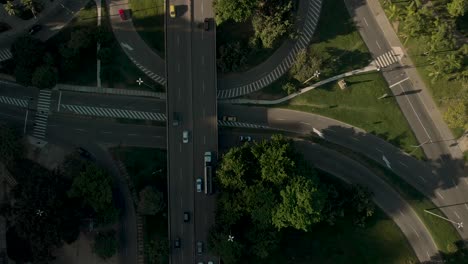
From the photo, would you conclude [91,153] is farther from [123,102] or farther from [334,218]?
[334,218]

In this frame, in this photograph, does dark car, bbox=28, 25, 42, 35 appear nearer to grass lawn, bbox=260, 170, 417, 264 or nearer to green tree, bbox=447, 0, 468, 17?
grass lawn, bbox=260, 170, 417, 264

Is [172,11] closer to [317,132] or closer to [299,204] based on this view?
[317,132]

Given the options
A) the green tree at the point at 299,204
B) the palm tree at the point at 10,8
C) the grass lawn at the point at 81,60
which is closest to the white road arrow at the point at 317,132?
the green tree at the point at 299,204

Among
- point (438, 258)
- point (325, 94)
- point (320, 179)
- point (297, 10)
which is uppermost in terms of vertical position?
point (297, 10)

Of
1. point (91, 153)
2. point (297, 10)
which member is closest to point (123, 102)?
point (91, 153)

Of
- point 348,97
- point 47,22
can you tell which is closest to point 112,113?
point 47,22
